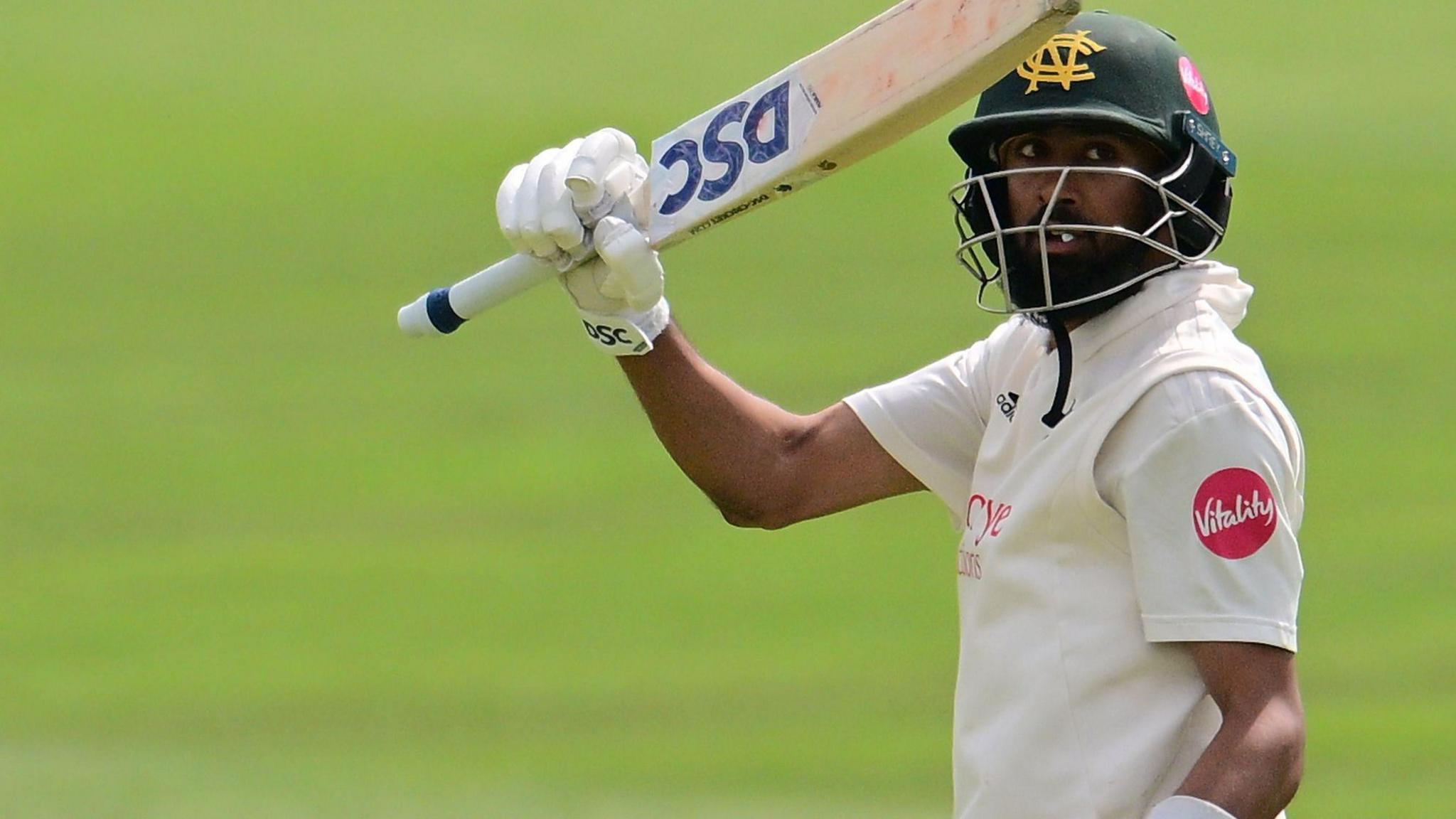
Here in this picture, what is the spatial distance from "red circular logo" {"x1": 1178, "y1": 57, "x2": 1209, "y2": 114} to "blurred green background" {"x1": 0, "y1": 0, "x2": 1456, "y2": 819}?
2.69 m

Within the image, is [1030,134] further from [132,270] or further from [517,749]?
[132,270]

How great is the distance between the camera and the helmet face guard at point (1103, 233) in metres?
2.19

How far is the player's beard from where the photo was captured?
87.4 inches

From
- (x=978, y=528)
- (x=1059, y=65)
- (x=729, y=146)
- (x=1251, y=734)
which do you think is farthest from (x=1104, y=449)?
(x=729, y=146)

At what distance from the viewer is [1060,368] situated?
2.22 m

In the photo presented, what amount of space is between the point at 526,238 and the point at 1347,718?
11.3 feet

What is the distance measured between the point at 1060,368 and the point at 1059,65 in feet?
1.05

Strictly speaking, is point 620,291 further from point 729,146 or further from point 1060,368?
point 1060,368

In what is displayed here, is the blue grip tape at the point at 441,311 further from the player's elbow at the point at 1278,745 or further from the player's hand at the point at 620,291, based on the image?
the player's elbow at the point at 1278,745

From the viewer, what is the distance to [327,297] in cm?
740

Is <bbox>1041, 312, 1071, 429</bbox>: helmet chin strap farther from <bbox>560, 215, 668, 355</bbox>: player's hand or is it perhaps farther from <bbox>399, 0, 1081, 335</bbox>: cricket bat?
<bbox>560, 215, 668, 355</bbox>: player's hand

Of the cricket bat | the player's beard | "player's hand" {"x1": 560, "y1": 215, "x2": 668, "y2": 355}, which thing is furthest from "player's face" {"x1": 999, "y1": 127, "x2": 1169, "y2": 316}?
"player's hand" {"x1": 560, "y1": 215, "x2": 668, "y2": 355}

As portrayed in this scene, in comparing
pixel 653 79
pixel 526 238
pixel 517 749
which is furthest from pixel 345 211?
pixel 526 238

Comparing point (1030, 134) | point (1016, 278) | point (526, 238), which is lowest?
point (1016, 278)
